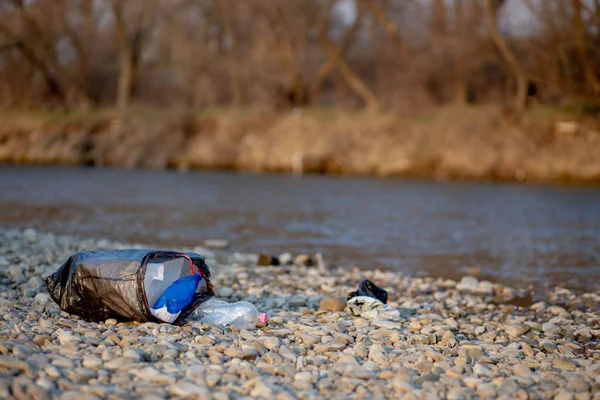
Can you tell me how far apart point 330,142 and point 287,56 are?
25.5ft

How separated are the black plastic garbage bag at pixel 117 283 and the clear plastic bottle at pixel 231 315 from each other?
0.18m

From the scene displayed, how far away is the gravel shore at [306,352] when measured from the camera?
4691 mm

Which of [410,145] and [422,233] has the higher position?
[410,145]

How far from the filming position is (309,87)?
3594 cm

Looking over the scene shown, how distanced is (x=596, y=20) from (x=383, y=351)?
21.5 m

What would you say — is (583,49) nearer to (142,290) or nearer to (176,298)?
(176,298)

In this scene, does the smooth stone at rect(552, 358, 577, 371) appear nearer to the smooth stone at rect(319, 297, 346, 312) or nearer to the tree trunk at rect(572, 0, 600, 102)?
the smooth stone at rect(319, 297, 346, 312)

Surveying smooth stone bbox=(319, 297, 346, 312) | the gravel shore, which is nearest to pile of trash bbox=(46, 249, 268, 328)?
the gravel shore

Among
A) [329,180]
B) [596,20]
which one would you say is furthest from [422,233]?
[596,20]

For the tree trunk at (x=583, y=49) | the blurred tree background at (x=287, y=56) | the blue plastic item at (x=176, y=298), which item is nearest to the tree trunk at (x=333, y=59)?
the blurred tree background at (x=287, y=56)

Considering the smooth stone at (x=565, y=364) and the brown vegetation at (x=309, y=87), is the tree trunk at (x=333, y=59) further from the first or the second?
Result: the smooth stone at (x=565, y=364)

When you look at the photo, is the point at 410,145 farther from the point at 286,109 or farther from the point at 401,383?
the point at 401,383

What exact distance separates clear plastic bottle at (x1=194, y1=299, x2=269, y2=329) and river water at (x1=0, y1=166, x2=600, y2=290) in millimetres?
4297

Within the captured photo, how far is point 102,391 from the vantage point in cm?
445
